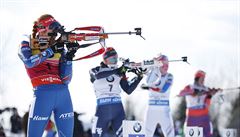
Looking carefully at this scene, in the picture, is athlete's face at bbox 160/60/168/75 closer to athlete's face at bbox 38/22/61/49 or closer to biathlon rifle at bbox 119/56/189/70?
biathlon rifle at bbox 119/56/189/70

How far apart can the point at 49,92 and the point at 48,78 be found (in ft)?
0.66

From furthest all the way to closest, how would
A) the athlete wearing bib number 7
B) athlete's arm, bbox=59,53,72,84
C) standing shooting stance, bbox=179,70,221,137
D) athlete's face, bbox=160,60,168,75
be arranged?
standing shooting stance, bbox=179,70,221,137 → athlete's face, bbox=160,60,168,75 → the athlete wearing bib number 7 → athlete's arm, bbox=59,53,72,84

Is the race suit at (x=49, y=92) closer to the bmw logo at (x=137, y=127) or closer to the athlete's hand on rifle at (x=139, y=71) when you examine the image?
the athlete's hand on rifle at (x=139, y=71)

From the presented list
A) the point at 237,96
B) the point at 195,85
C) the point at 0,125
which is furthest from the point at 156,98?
the point at 237,96

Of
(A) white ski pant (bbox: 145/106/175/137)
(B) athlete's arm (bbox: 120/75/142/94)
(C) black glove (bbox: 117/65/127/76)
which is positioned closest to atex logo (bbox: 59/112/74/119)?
(C) black glove (bbox: 117/65/127/76)

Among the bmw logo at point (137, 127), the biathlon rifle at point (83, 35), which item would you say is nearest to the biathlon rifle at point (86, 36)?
the biathlon rifle at point (83, 35)

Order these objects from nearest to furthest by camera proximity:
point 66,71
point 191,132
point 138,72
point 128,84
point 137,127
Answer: point 66,71 < point 128,84 < point 138,72 < point 137,127 < point 191,132

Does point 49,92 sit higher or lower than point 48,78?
lower

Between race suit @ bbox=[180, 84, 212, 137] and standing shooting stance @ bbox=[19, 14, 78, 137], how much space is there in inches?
308

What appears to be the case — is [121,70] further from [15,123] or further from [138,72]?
[15,123]

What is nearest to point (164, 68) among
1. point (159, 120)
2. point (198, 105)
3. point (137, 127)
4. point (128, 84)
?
point (159, 120)

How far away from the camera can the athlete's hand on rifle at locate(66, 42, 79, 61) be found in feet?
34.3

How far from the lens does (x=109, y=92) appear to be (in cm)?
1436

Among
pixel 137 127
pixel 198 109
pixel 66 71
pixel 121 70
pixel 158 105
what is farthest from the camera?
pixel 198 109
